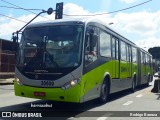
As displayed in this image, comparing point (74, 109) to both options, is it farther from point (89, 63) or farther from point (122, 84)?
point (122, 84)

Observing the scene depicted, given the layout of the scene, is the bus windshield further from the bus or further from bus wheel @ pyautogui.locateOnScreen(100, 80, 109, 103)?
bus wheel @ pyautogui.locateOnScreen(100, 80, 109, 103)

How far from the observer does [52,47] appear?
397 inches

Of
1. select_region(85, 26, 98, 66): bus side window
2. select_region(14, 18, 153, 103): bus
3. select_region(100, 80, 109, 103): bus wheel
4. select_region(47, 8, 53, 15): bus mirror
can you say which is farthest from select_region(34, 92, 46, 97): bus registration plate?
select_region(47, 8, 53, 15): bus mirror

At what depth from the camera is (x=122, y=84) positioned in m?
15.8

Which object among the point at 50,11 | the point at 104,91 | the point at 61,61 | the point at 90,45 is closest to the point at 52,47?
the point at 61,61

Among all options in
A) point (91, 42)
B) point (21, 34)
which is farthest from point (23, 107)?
point (91, 42)

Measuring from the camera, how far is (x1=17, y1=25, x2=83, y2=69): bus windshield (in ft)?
32.3

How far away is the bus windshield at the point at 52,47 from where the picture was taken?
9.84m

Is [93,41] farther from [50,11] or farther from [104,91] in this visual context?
[50,11]

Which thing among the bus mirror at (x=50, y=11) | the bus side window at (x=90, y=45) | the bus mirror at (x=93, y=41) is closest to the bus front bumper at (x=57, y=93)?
the bus side window at (x=90, y=45)

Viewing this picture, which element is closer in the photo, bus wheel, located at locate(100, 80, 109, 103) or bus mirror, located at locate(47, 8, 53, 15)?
bus wheel, located at locate(100, 80, 109, 103)

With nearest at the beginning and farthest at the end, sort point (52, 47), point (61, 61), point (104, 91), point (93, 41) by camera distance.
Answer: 1. point (61, 61)
2. point (52, 47)
3. point (93, 41)
4. point (104, 91)

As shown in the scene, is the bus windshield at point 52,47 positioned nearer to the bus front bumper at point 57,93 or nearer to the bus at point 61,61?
the bus at point 61,61

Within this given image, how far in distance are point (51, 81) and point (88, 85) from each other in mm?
1332
